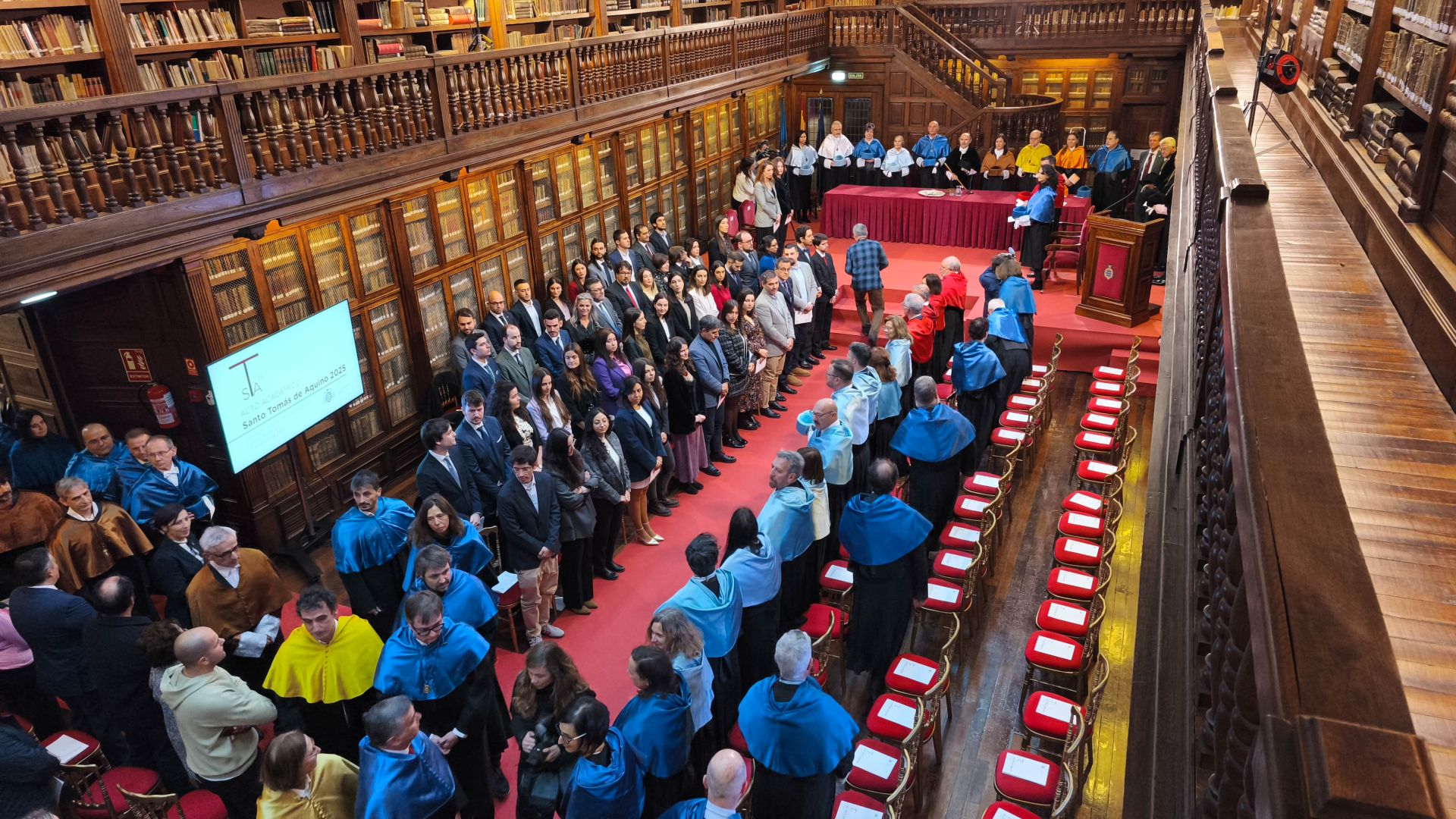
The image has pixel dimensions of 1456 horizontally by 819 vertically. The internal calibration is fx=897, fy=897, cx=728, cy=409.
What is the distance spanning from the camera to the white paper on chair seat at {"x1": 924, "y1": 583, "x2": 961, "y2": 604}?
6.07m

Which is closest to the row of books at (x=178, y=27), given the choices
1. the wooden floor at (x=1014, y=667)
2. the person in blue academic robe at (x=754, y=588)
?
the person in blue academic robe at (x=754, y=588)

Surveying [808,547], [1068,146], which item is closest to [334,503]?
[808,547]

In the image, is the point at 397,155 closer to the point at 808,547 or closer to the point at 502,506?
the point at 502,506

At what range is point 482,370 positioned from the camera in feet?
26.0

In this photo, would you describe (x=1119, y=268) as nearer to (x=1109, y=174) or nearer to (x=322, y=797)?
(x=1109, y=174)

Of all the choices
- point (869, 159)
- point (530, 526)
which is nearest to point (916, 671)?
point (530, 526)

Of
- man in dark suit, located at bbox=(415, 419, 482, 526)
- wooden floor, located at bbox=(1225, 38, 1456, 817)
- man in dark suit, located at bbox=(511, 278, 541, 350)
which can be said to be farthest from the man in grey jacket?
wooden floor, located at bbox=(1225, 38, 1456, 817)

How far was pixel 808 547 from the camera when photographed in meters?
6.14

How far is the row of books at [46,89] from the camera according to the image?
22.1 feet

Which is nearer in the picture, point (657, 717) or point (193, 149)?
point (657, 717)

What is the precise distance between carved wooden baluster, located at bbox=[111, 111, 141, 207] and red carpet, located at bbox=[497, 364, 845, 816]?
3.95 m

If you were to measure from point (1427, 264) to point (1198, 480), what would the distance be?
108cm

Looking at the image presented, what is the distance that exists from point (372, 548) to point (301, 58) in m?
5.94

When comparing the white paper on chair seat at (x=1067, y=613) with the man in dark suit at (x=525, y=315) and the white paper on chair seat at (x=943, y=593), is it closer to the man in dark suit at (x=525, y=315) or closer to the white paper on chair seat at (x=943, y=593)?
the white paper on chair seat at (x=943, y=593)
